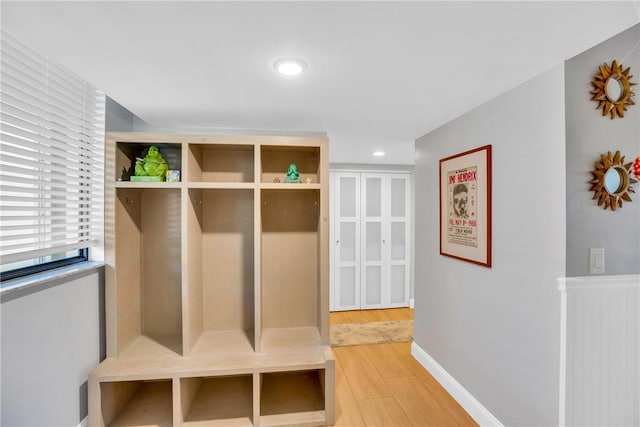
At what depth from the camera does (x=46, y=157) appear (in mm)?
1619

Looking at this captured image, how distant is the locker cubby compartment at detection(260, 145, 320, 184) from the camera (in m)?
2.54

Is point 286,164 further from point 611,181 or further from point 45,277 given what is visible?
point 611,181

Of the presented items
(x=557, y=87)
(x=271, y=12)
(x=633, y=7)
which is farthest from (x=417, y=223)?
(x=271, y=12)

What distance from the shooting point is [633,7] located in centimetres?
108

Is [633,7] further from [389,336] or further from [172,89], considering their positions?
[389,336]

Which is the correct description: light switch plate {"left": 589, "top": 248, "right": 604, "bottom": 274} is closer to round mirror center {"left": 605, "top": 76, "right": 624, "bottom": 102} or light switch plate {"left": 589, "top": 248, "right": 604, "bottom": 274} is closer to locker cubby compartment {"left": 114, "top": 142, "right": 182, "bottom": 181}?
round mirror center {"left": 605, "top": 76, "right": 624, "bottom": 102}

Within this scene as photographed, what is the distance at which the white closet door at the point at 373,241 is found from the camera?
184 inches

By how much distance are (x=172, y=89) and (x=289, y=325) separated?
206 cm

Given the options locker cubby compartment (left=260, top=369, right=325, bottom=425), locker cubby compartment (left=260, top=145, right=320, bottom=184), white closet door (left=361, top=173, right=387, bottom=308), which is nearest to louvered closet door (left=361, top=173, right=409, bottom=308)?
white closet door (left=361, top=173, right=387, bottom=308)

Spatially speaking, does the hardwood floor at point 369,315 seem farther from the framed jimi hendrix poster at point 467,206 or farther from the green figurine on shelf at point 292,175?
the green figurine on shelf at point 292,175

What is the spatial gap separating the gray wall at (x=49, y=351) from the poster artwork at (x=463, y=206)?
2701 millimetres

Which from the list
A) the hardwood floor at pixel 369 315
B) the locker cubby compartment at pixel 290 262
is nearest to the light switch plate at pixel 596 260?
the locker cubby compartment at pixel 290 262

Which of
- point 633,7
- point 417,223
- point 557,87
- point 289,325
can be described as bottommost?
point 289,325

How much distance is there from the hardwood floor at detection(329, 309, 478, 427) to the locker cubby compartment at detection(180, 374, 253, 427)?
708 mm
